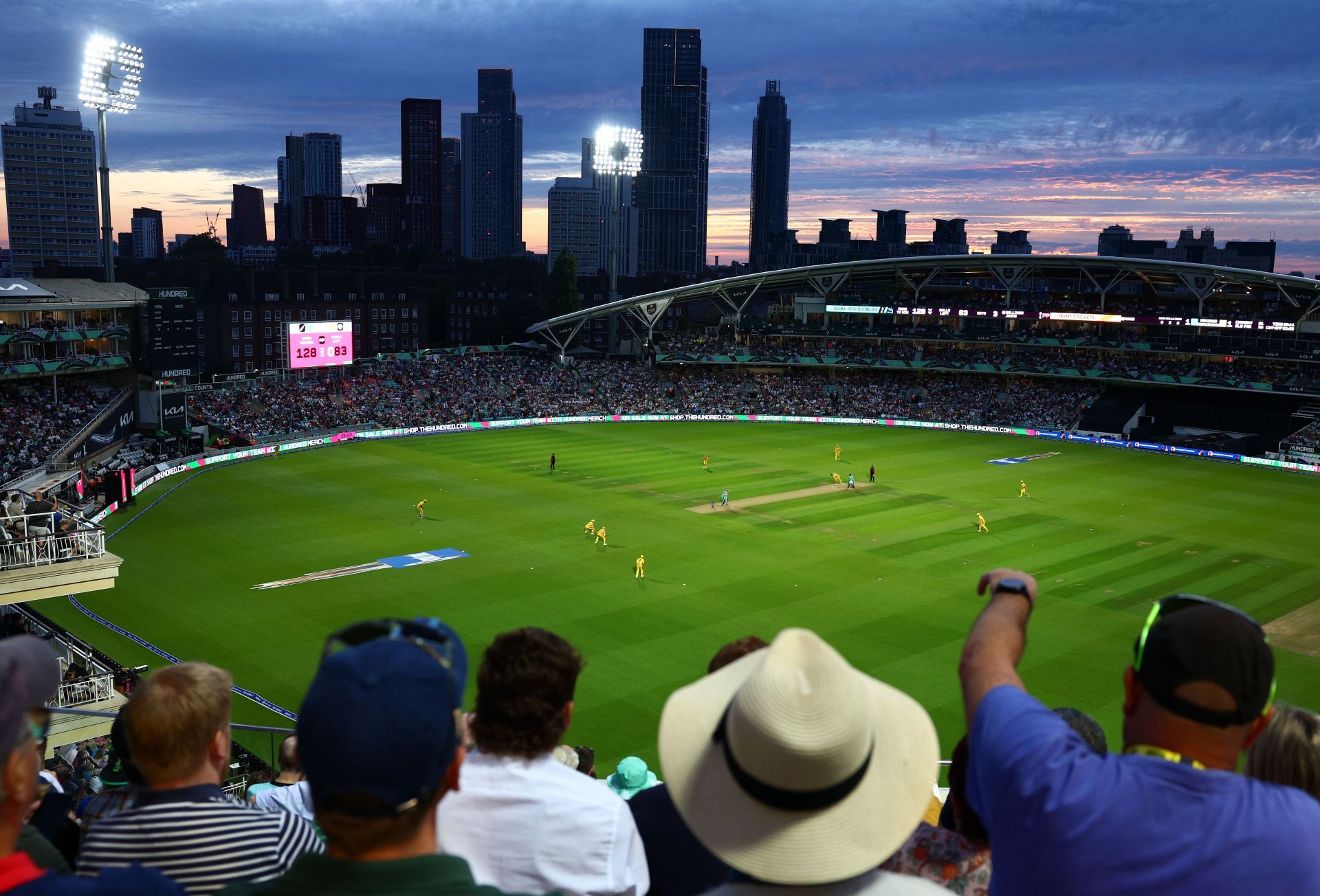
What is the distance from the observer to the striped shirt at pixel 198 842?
331 cm

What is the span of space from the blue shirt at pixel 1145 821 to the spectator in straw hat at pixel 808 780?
25 centimetres

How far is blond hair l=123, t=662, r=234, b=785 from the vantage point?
3559 millimetres

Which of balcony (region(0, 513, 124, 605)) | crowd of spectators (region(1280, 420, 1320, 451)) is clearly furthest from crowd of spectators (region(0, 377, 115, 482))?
crowd of spectators (region(1280, 420, 1320, 451))

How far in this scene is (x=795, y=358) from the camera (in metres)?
86.3

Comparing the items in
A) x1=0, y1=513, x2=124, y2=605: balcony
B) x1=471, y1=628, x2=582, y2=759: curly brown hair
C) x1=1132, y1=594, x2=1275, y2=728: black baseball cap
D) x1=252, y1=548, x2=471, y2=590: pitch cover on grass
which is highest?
x1=1132, y1=594, x2=1275, y2=728: black baseball cap

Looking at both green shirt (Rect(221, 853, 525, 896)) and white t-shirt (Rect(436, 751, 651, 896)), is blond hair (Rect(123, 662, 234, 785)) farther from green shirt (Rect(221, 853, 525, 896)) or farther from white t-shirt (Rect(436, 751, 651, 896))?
green shirt (Rect(221, 853, 525, 896))

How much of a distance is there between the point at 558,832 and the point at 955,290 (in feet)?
296

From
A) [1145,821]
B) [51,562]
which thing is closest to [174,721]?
[1145,821]

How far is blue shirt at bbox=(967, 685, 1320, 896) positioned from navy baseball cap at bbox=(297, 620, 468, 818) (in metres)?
1.41

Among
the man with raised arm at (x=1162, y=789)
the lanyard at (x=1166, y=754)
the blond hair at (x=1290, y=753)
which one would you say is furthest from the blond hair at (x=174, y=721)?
the blond hair at (x=1290, y=753)

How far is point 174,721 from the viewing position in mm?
3619

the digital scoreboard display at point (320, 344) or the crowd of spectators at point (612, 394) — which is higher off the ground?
the digital scoreboard display at point (320, 344)

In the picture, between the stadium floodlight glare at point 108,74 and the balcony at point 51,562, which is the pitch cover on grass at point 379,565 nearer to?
the balcony at point 51,562

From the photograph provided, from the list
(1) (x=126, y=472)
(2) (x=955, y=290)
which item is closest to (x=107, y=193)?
(1) (x=126, y=472)
